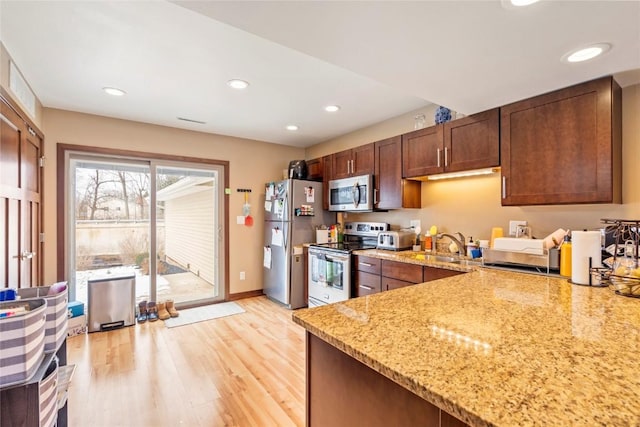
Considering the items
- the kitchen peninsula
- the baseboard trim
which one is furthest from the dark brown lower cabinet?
the baseboard trim

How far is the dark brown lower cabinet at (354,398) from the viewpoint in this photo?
29.9 inches

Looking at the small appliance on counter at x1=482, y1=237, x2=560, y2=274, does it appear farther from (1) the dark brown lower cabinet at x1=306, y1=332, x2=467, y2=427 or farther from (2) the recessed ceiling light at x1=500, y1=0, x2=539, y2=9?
(1) the dark brown lower cabinet at x1=306, y1=332, x2=467, y2=427

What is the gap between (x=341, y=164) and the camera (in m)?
3.76

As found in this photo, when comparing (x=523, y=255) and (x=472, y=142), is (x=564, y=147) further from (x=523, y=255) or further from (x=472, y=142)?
(x=523, y=255)

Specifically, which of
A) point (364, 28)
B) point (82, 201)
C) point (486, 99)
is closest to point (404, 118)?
point (486, 99)

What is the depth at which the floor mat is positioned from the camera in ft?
11.1

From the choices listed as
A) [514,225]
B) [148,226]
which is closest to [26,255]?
[148,226]

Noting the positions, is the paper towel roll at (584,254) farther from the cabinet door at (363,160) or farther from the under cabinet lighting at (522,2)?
the cabinet door at (363,160)

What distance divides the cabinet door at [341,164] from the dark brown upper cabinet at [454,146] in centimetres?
83

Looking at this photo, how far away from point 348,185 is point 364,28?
230 cm

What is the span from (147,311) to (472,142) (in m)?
3.93

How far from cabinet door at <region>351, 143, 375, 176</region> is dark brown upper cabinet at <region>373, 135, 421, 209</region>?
2.8 inches

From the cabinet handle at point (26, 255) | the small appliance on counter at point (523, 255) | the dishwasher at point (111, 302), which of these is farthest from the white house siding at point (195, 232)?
the small appliance on counter at point (523, 255)

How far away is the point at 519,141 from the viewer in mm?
2139
